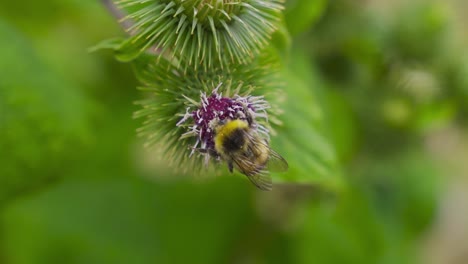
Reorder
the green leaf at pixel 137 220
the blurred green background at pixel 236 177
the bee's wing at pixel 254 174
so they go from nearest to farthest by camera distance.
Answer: the bee's wing at pixel 254 174, the blurred green background at pixel 236 177, the green leaf at pixel 137 220

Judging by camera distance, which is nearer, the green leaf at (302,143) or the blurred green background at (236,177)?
the green leaf at (302,143)

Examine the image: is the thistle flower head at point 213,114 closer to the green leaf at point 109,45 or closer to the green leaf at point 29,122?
the green leaf at point 109,45

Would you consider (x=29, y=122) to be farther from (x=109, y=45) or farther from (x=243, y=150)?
(x=243, y=150)

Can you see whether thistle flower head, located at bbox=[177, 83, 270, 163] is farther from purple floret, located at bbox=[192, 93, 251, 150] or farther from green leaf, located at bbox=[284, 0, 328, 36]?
green leaf, located at bbox=[284, 0, 328, 36]

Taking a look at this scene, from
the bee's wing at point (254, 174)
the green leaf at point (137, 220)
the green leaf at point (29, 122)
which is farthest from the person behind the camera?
the green leaf at point (137, 220)

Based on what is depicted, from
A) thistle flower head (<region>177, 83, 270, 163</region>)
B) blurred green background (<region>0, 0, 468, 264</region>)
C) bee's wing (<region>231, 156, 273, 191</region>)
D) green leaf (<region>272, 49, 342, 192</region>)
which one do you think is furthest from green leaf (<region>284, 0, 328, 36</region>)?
bee's wing (<region>231, 156, 273, 191</region>)

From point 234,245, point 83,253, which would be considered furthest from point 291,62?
point 83,253

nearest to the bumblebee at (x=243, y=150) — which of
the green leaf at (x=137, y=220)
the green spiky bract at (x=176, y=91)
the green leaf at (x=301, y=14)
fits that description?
the green spiky bract at (x=176, y=91)

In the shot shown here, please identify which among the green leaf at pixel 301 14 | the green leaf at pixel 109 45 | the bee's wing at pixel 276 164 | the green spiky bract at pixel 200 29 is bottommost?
the bee's wing at pixel 276 164
